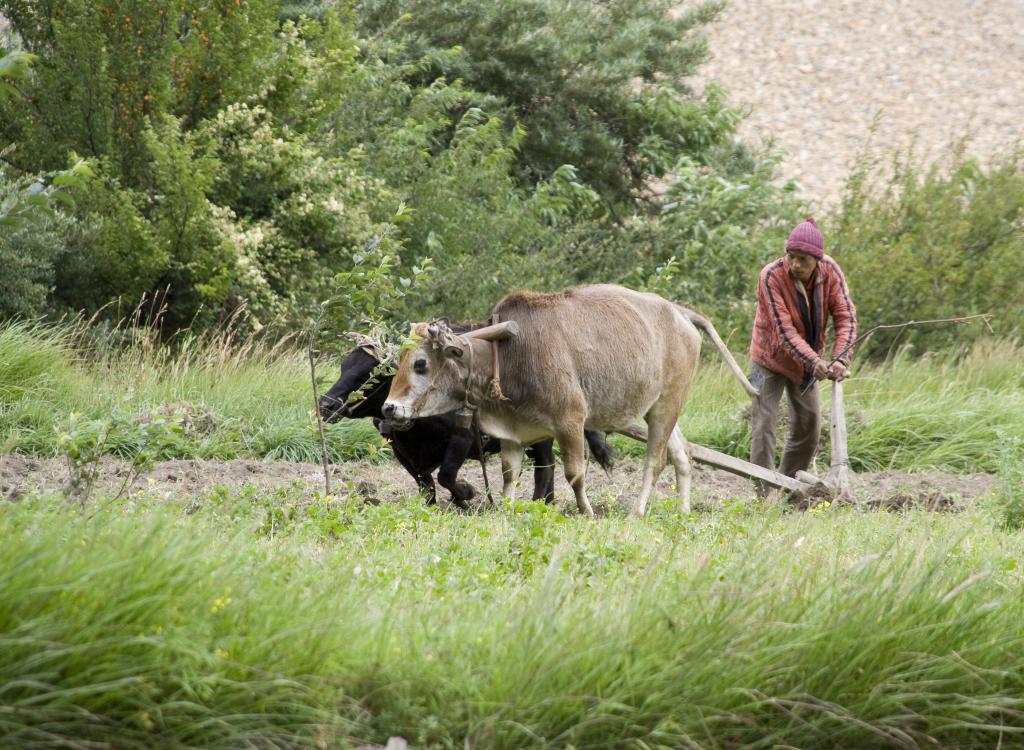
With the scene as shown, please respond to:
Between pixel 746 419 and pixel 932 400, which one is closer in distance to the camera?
pixel 746 419

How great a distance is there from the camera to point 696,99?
24.3m

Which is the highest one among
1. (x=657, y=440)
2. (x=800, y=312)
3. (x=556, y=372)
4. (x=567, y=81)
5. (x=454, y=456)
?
(x=567, y=81)

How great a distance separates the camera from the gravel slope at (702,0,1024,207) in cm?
3669

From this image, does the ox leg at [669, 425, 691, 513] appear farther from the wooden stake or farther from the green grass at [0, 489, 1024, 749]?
the green grass at [0, 489, 1024, 749]

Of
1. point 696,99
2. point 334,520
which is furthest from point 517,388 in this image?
point 696,99

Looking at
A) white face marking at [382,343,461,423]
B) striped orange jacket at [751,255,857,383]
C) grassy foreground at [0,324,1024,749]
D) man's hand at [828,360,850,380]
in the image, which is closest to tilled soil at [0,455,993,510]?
white face marking at [382,343,461,423]

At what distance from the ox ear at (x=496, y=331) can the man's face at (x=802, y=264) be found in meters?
2.19

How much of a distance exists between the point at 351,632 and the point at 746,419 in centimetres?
850

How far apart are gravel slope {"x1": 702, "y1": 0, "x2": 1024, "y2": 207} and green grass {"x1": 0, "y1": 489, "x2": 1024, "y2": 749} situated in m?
29.1

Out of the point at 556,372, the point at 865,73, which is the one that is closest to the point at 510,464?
the point at 556,372

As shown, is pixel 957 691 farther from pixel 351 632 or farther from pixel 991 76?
pixel 991 76

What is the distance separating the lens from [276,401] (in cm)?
1280

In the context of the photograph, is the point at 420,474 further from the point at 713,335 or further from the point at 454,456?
the point at 713,335

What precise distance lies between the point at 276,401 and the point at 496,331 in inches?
181
